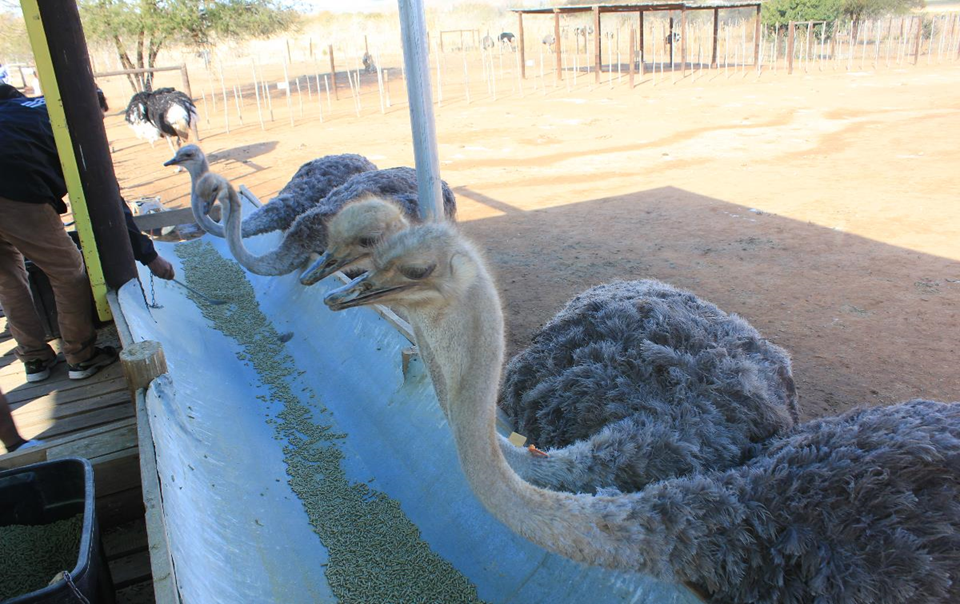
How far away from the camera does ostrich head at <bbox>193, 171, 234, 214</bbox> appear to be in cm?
542

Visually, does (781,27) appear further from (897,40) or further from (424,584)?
(424,584)

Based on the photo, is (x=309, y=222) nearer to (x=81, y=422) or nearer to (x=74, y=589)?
(x=81, y=422)

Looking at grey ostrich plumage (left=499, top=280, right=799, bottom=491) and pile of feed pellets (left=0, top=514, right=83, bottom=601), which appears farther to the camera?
pile of feed pellets (left=0, top=514, right=83, bottom=601)

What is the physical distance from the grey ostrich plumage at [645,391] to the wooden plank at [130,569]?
1443 millimetres

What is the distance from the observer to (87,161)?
3.72 metres

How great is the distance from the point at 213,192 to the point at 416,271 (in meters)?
4.75

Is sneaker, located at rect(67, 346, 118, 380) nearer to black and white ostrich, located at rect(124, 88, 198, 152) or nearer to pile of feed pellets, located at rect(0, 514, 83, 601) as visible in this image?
pile of feed pellets, located at rect(0, 514, 83, 601)

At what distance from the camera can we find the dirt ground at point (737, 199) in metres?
4.80

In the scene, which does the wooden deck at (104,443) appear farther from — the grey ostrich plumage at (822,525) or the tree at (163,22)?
the tree at (163,22)

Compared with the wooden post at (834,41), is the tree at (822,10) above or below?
above

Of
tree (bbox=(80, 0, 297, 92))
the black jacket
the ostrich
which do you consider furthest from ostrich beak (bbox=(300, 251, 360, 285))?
tree (bbox=(80, 0, 297, 92))

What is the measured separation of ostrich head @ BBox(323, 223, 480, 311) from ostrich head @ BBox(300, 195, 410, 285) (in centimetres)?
82

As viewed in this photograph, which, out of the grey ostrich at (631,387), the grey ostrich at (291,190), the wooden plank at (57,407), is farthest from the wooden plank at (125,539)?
the grey ostrich at (291,190)

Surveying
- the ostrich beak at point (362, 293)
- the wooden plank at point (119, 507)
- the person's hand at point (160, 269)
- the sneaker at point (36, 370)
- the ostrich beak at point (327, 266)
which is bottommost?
the wooden plank at point (119, 507)
